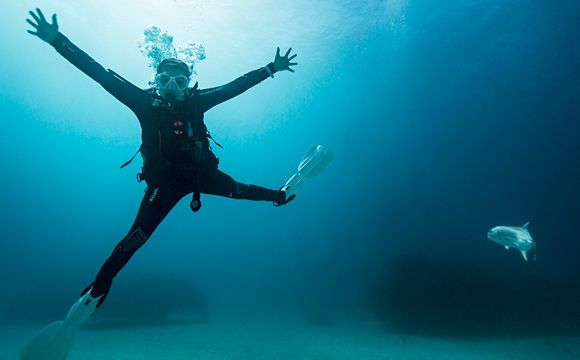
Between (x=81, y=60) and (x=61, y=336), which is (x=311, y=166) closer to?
(x=81, y=60)

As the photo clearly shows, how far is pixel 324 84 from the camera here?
3781 cm

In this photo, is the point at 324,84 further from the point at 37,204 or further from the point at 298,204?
the point at 37,204

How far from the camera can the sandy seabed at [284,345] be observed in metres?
13.5

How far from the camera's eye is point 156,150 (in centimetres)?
452

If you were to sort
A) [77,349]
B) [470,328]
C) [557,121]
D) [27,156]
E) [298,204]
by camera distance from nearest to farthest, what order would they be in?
[77,349] < [470,328] < [557,121] < [298,204] < [27,156]

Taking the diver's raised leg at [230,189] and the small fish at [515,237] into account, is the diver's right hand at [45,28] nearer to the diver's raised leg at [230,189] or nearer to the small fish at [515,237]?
the diver's raised leg at [230,189]

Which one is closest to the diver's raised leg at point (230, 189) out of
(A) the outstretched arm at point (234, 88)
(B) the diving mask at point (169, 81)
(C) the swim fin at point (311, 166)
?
(C) the swim fin at point (311, 166)

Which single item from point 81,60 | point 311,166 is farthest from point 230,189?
point 81,60

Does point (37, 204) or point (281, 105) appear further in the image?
point (37, 204)

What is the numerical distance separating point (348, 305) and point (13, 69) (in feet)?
198

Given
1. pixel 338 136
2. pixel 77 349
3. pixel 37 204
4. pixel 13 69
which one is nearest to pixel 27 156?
pixel 37 204

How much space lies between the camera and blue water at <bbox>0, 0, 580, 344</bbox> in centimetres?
2453

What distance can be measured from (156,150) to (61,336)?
283 centimetres

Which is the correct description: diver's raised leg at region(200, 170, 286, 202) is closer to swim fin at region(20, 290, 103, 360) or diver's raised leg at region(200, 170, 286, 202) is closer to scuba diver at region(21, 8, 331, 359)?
scuba diver at region(21, 8, 331, 359)
